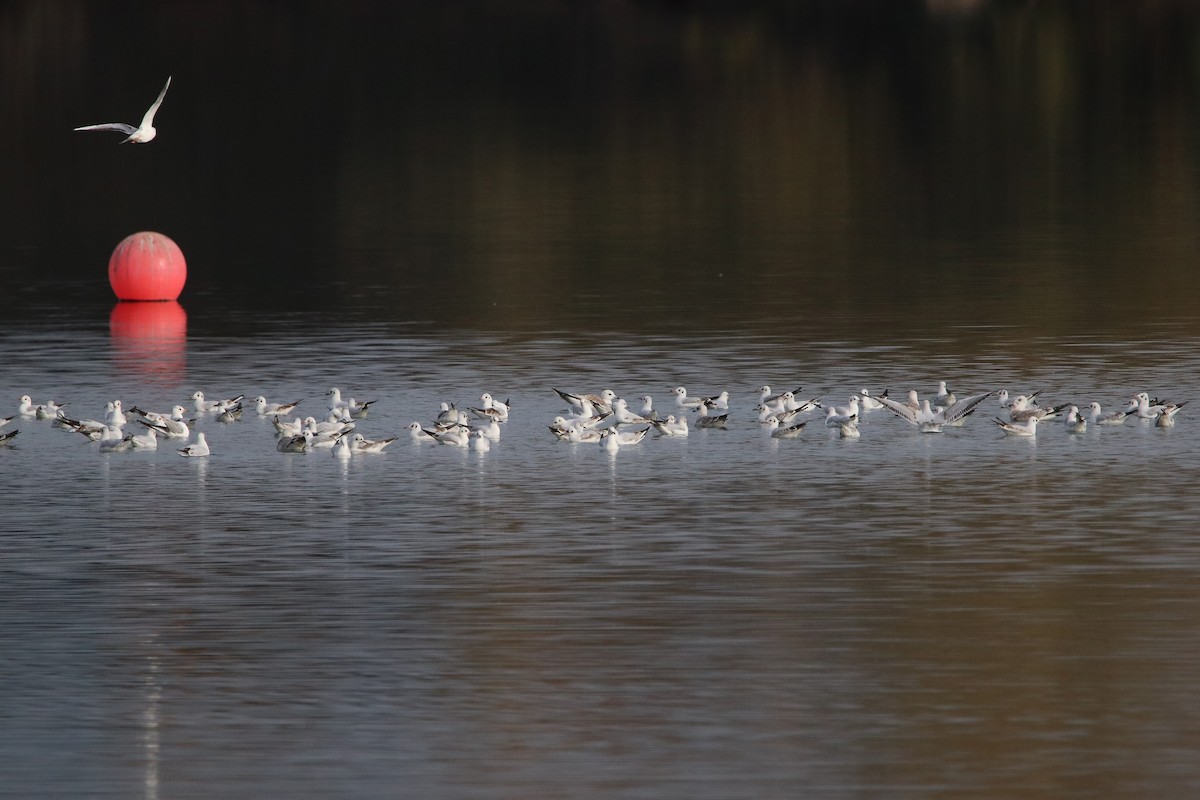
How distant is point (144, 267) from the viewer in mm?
45219

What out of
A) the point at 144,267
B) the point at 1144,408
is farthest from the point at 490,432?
the point at 144,267

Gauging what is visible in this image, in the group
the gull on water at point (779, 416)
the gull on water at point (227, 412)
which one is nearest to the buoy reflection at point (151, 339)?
the gull on water at point (227, 412)

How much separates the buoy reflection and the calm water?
151 millimetres

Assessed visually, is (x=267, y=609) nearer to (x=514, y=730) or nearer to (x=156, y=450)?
(x=514, y=730)

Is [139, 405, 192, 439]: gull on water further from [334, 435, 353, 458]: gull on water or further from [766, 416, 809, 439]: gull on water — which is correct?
[766, 416, 809, 439]: gull on water

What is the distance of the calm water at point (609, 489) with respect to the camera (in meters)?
17.9

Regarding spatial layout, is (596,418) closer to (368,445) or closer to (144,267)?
(368,445)

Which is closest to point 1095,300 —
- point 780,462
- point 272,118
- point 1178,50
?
point 780,462

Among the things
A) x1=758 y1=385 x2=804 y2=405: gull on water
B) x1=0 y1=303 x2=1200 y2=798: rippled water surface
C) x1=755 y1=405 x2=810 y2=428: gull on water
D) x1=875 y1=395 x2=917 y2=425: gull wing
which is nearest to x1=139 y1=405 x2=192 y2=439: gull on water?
x1=0 y1=303 x2=1200 y2=798: rippled water surface

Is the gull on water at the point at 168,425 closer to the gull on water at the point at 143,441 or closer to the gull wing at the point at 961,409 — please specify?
the gull on water at the point at 143,441

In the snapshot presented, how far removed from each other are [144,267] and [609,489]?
19471 millimetres

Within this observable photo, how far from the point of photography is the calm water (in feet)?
58.6

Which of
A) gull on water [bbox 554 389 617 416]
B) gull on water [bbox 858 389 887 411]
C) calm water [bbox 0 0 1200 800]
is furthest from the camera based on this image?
gull on water [bbox 858 389 887 411]

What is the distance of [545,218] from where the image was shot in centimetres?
5922
